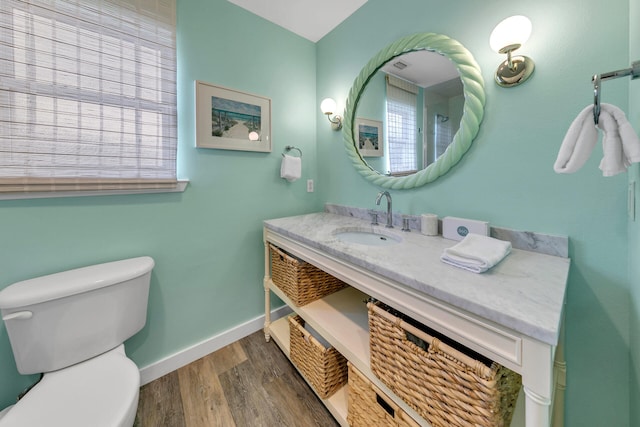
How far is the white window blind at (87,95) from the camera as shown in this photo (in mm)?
976

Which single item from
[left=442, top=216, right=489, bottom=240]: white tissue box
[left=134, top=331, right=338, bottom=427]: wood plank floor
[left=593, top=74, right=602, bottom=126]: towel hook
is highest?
[left=593, top=74, right=602, bottom=126]: towel hook

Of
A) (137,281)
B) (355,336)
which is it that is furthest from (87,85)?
(355,336)

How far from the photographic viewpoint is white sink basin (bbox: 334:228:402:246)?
1335 mm

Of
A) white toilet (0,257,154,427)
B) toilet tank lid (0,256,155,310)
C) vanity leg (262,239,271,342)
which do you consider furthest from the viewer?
vanity leg (262,239,271,342)

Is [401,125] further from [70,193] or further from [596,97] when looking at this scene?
[70,193]

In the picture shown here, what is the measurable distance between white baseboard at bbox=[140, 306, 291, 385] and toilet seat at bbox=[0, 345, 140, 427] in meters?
0.45

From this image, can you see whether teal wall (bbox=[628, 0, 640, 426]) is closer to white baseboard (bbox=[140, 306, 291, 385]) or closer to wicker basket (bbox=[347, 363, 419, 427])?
wicker basket (bbox=[347, 363, 419, 427])

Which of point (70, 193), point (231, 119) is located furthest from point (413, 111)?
point (70, 193)

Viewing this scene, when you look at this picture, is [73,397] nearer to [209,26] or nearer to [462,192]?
[462,192]

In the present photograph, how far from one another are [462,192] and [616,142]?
60 centimetres

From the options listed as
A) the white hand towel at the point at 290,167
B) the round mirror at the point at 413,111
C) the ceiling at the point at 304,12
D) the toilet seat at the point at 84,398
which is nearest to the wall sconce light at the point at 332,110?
the round mirror at the point at 413,111

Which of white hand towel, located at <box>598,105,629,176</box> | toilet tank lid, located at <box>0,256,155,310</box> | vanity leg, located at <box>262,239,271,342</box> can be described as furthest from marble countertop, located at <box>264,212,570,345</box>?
toilet tank lid, located at <box>0,256,155,310</box>

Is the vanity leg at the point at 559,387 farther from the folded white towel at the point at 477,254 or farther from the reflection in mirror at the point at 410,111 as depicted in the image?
the reflection in mirror at the point at 410,111

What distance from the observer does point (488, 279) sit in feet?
2.22
